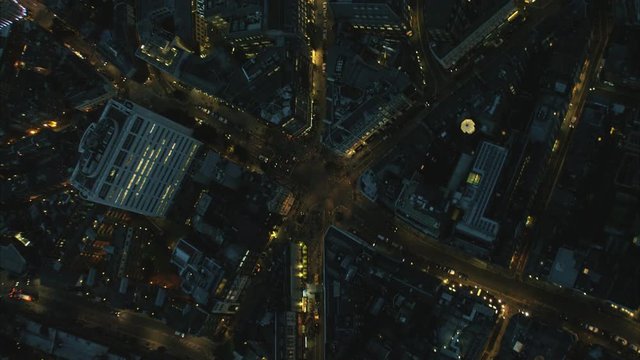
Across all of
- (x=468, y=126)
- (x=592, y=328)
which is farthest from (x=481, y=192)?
(x=592, y=328)

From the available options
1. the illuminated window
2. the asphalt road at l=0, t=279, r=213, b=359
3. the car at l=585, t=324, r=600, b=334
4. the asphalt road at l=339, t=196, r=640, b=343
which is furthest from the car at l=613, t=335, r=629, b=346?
the asphalt road at l=0, t=279, r=213, b=359

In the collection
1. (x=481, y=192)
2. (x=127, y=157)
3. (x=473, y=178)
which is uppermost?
(x=473, y=178)

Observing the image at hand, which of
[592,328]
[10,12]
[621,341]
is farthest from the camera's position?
[10,12]

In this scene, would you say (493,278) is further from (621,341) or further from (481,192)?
(621,341)

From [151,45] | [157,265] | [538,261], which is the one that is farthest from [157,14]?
[538,261]

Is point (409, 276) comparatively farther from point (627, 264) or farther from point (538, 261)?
point (627, 264)

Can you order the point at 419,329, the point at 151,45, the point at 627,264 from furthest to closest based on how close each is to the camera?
the point at 151,45, the point at 419,329, the point at 627,264
